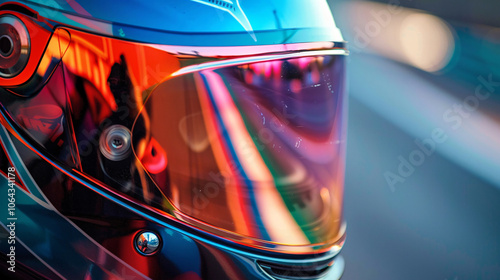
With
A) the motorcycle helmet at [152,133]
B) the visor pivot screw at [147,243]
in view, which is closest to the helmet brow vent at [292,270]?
the motorcycle helmet at [152,133]

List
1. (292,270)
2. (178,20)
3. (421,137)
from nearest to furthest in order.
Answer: (178,20)
(292,270)
(421,137)

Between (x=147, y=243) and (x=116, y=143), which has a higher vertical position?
(x=116, y=143)

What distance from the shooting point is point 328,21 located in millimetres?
915

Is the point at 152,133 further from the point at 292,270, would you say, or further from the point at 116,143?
the point at 292,270

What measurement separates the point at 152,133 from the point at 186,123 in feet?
0.21

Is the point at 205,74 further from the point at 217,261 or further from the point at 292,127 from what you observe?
the point at 217,261

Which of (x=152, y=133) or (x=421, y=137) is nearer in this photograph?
(x=152, y=133)

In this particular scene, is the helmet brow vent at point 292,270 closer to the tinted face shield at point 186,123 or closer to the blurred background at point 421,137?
the tinted face shield at point 186,123

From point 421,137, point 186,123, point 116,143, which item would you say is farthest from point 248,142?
point 421,137

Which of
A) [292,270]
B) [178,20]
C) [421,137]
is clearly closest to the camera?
[178,20]

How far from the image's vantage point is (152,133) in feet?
2.60

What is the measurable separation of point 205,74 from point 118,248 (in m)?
0.36

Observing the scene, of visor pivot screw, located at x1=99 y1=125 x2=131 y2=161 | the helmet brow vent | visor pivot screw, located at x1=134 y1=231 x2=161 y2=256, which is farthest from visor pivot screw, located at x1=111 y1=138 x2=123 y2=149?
the helmet brow vent

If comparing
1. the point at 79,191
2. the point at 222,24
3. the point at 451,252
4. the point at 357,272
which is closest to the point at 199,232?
the point at 79,191
